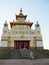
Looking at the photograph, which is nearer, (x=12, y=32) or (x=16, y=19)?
(x=12, y=32)

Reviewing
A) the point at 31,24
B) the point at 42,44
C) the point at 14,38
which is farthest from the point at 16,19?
the point at 42,44

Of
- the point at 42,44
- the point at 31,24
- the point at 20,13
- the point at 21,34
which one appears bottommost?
the point at 42,44

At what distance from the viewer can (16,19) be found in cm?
3878

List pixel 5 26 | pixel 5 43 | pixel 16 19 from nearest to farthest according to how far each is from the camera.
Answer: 1. pixel 5 43
2. pixel 5 26
3. pixel 16 19

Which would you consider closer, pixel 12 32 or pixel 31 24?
pixel 12 32

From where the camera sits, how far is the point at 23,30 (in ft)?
113

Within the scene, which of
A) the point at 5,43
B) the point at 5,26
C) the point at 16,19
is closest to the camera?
the point at 5,43

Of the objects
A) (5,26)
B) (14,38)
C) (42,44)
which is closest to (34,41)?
(42,44)

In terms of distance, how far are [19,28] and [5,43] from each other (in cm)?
483

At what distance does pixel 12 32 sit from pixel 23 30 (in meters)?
2.43

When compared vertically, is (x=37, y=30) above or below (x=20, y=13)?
below

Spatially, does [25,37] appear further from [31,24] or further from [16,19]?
[16,19]

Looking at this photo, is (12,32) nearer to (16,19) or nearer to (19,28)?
(19,28)

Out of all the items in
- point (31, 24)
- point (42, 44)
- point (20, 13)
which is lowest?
point (42, 44)
